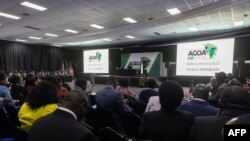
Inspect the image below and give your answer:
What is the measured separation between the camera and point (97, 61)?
14.9 m

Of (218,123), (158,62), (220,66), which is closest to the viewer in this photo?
(218,123)

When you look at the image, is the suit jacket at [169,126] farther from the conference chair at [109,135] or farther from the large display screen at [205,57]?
the large display screen at [205,57]

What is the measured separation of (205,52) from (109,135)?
28.8 feet

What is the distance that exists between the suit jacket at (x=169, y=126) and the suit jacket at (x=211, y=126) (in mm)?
71

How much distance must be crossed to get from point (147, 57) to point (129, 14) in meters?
6.81

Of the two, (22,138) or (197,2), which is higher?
(197,2)

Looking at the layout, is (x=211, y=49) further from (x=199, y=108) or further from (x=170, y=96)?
(x=170, y=96)

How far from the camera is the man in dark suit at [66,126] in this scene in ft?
A: 3.45

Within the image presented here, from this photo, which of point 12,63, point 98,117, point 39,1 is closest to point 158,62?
point 39,1

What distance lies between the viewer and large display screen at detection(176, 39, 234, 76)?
8.73 meters

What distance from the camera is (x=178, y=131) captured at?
1.45 meters

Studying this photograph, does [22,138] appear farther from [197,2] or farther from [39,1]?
[197,2]

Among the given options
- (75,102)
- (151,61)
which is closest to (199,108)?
(75,102)

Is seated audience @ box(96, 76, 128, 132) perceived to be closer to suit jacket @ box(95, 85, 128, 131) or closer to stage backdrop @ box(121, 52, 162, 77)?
suit jacket @ box(95, 85, 128, 131)
